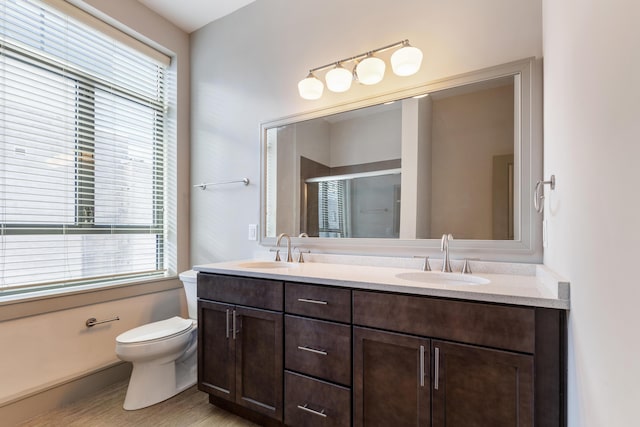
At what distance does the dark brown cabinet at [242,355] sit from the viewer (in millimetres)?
1581

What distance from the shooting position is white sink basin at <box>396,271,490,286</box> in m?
1.48

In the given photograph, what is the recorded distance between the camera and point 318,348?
1.45 meters

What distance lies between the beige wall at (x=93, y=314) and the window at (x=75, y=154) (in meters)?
0.13

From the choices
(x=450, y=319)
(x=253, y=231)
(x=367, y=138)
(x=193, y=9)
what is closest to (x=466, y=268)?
(x=450, y=319)

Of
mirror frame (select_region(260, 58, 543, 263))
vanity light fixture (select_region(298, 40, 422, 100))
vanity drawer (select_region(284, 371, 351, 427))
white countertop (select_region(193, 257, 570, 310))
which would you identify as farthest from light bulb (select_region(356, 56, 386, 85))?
vanity drawer (select_region(284, 371, 351, 427))

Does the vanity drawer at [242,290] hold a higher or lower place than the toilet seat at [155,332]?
higher

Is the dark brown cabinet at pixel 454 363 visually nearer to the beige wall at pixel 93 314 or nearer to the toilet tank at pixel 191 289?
the toilet tank at pixel 191 289

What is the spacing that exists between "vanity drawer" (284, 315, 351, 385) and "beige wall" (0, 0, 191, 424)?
4.90 ft

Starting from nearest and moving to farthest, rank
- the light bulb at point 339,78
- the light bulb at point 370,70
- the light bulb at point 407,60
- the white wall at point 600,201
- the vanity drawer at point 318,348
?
the white wall at point 600,201 → the vanity drawer at point 318,348 → the light bulb at point 407,60 → the light bulb at point 370,70 → the light bulb at point 339,78

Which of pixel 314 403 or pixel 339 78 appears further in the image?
pixel 339 78

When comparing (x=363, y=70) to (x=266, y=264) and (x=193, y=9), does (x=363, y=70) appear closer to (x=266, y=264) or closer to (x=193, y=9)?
(x=266, y=264)

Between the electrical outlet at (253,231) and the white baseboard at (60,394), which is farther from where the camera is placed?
the electrical outlet at (253,231)

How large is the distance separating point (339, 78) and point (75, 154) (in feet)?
6.05

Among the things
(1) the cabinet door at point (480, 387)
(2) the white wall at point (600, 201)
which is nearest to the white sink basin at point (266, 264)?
(1) the cabinet door at point (480, 387)
